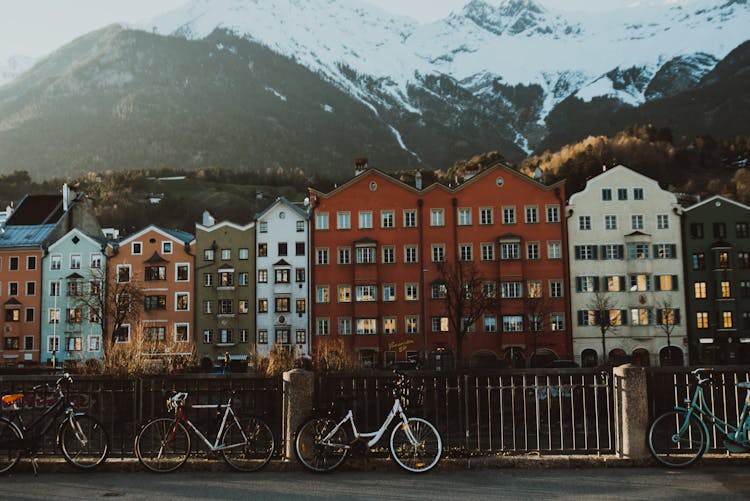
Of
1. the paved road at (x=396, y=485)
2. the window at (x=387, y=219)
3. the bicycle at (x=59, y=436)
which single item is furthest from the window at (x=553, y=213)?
the bicycle at (x=59, y=436)

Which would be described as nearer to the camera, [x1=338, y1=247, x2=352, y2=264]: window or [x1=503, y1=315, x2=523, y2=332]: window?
[x1=503, y1=315, x2=523, y2=332]: window

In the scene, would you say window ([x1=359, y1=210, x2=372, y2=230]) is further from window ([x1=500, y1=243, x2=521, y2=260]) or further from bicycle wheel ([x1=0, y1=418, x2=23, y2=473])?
bicycle wheel ([x1=0, y1=418, x2=23, y2=473])

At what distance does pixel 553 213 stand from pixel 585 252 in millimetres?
4004

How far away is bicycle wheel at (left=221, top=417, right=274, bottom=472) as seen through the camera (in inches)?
500

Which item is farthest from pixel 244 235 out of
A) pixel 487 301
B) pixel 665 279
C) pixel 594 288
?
pixel 665 279

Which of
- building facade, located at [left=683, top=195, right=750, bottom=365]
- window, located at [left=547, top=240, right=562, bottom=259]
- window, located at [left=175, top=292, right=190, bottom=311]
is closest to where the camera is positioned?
building facade, located at [left=683, top=195, right=750, bottom=365]

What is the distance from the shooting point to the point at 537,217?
6406cm

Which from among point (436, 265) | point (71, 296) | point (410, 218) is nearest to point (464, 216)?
point (410, 218)

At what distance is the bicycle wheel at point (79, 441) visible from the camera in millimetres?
12820

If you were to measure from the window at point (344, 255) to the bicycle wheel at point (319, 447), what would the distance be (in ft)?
175

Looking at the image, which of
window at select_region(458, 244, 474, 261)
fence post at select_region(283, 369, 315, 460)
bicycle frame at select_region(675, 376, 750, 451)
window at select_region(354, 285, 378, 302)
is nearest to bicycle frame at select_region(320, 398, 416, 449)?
fence post at select_region(283, 369, 315, 460)

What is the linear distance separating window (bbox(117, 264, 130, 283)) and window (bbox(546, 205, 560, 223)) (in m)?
35.8

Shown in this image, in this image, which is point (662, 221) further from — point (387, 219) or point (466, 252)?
point (387, 219)

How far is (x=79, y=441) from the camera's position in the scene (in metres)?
12.9
